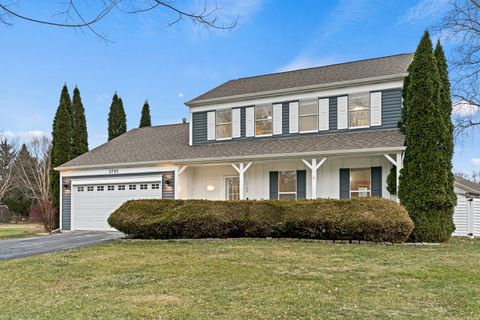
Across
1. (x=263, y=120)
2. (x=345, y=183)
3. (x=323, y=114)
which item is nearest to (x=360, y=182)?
(x=345, y=183)

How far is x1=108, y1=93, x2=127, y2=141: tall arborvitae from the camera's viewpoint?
25203 mm

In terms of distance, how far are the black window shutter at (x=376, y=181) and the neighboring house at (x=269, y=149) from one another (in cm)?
3

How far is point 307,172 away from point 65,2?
12.8 metres

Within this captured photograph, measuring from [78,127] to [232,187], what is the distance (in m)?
9.20

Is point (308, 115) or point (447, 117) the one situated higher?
point (308, 115)

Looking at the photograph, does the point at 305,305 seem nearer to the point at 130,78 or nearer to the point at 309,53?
the point at 130,78

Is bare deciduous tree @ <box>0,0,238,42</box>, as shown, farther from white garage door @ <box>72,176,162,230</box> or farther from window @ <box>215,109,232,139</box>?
window @ <box>215,109,232,139</box>

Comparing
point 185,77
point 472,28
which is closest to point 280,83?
point 185,77

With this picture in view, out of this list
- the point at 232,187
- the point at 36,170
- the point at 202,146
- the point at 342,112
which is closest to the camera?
the point at 342,112

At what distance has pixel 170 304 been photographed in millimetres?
5422

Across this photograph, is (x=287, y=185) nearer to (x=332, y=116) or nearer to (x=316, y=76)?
(x=332, y=116)

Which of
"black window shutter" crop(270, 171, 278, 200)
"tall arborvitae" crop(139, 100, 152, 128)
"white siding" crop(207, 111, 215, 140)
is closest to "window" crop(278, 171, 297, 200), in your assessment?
"black window shutter" crop(270, 171, 278, 200)

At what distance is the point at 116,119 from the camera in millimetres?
25281

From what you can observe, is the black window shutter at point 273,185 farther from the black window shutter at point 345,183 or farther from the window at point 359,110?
the window at point 359,110
